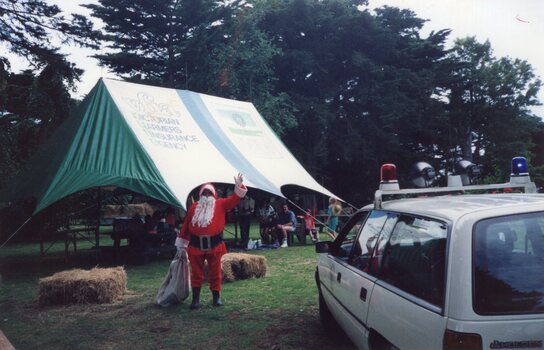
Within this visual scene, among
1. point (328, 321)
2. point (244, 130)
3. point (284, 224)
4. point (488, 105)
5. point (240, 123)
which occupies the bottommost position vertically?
point (328, 321)

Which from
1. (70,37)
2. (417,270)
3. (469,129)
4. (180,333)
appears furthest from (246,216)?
(469,129)

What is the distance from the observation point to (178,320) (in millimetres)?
6312

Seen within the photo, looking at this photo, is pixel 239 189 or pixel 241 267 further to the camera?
pixel 241 267

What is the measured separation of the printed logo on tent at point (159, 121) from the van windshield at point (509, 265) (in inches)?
363

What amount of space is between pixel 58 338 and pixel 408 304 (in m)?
4.53

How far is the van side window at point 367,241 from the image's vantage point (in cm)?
395

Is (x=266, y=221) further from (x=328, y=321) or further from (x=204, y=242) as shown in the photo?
(x=328, y=321)

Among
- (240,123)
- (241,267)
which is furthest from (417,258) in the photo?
(240,123)

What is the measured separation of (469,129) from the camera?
36812 mm

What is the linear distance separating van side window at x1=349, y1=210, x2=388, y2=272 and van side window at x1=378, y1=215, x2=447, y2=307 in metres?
0.38

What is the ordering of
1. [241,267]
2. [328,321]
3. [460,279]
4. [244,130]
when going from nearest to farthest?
[460,279] < [328,321] < [241,267] < [244,130]

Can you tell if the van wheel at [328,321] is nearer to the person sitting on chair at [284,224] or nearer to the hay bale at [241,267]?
the hay bale at [241,267]

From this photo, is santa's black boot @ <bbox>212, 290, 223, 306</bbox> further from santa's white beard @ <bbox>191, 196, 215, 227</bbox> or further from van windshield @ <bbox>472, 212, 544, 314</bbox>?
van windshield @ <bbox>472, 212, 544, 314</bbox>

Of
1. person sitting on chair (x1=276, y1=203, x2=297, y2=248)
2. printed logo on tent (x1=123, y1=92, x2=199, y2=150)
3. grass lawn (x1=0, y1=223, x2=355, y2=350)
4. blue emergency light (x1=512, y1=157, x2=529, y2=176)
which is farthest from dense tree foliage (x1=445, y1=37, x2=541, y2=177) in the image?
blue emergency light (x1=512, y1=157, x2=529, y2=176)
